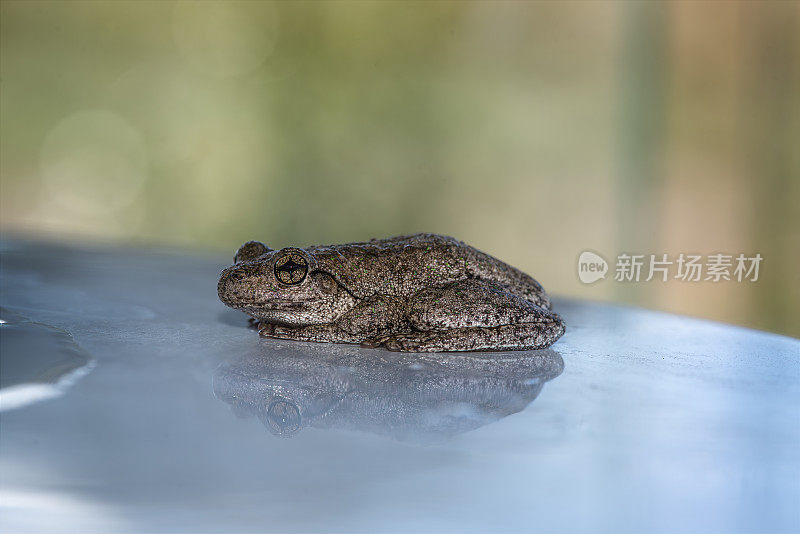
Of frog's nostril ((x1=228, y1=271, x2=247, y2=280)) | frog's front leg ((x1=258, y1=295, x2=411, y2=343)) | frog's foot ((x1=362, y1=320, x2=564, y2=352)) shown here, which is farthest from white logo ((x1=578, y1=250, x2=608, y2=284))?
frog's nostril ((x1=228, y1=271, x2=247, y2=280))

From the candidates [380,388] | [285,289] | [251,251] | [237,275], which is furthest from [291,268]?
[380,388]

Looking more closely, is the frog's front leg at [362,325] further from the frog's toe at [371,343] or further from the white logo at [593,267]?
the white logo at [593,267]

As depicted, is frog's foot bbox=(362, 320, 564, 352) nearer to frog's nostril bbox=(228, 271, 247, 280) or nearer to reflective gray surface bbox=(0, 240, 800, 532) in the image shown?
reflective gray surface bbox=(0, 240, 800, 532)

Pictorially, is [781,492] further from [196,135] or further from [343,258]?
[196,135]

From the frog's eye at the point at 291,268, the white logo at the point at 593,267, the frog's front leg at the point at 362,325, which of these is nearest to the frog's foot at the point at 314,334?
the frog's front leg at the point at 362,325

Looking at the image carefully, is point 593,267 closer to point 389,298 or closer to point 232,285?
point 389,298

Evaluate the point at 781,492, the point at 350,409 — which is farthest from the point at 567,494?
the point at 350,409
